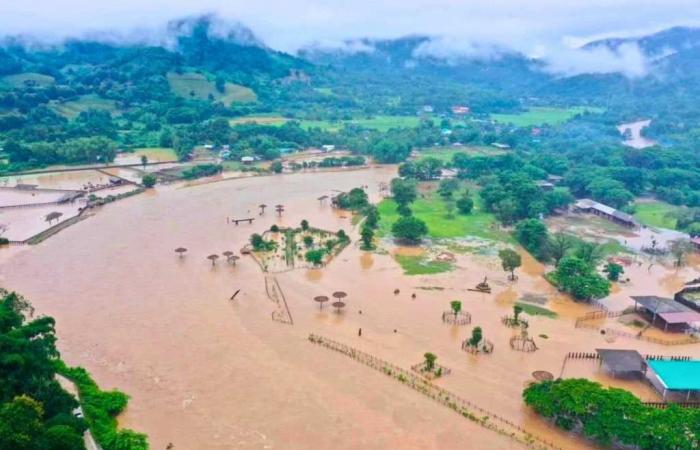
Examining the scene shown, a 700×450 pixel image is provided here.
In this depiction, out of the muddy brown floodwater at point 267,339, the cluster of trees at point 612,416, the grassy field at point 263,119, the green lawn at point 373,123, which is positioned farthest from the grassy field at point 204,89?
the cluster of trees at point 612,416

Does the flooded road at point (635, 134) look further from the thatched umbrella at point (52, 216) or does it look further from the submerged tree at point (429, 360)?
the thatched umbrella at point (52, 216)

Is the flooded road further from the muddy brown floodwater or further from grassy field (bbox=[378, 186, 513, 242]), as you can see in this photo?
the muddy brown floodwater

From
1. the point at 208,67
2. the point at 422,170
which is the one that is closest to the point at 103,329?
→ the point at 422,170

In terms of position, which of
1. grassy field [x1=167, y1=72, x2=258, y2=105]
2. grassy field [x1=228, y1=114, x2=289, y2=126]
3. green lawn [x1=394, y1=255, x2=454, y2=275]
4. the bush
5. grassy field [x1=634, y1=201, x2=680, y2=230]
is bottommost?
green lawn [x1=394, y1=255, x2=454, y2=275]

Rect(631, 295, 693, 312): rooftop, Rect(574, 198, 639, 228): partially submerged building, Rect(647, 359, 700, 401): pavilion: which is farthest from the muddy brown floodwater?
Rect(574, 198, 639, 228): partially submerged building

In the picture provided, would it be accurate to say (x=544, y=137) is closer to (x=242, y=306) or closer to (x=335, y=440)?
(x=242, y=306)

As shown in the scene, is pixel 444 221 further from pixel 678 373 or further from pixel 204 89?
pixel 204 89
